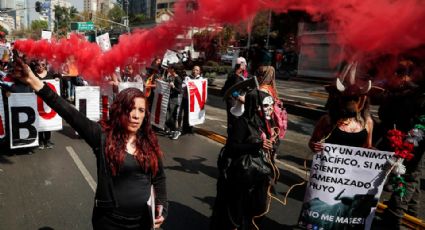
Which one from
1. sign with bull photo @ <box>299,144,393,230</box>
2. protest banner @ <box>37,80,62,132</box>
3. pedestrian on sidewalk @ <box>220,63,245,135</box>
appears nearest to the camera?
sign with bull photo @ <box>299,144,393,230</box>

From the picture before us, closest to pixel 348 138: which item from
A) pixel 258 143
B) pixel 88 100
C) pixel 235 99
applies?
pixel 258 143

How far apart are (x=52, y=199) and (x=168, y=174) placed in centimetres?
190

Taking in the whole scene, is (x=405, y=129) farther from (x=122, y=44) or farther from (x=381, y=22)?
(x=122, y=44)

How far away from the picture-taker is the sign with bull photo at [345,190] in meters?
3.32

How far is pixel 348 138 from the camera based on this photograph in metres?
3.60

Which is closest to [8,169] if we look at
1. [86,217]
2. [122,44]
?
[86,217]

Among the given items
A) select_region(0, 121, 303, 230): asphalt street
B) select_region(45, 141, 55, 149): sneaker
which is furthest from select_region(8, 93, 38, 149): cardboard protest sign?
select_region(45, 141, 55, 149): sneaker

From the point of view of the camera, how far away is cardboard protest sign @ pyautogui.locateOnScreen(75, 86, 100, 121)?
8.64 m

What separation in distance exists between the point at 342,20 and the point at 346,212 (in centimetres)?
179

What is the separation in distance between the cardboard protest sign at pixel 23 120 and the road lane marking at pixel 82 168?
69cm

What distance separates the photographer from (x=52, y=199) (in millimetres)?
4844

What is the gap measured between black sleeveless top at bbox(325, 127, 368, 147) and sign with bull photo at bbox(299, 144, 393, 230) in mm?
278

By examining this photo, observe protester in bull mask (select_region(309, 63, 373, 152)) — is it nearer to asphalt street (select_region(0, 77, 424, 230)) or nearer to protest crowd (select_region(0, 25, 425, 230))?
protest crowd (select_region(0, 25, 425, 230))

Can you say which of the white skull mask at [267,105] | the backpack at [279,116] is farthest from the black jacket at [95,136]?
the backpack at [279,116]
